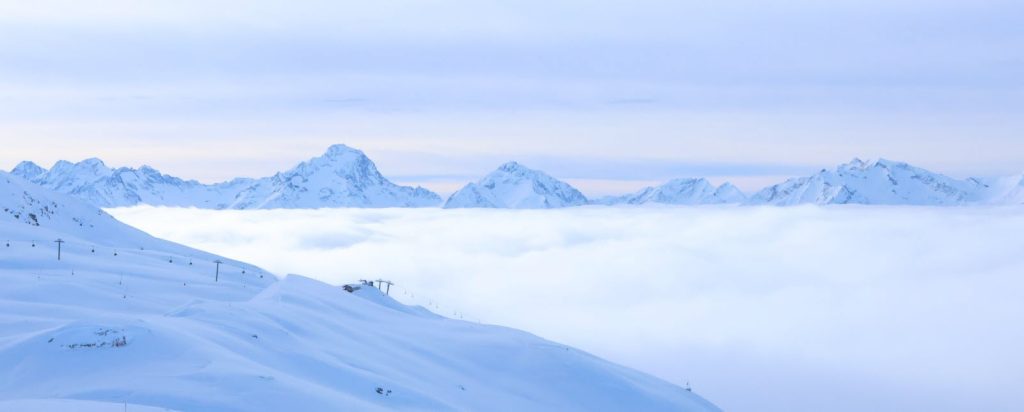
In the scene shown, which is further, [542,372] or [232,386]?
[542,372]

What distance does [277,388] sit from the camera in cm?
1817

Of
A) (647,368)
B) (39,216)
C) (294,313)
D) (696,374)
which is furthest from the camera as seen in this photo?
(696,374)

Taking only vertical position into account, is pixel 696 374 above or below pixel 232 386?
below

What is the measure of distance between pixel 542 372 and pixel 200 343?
16038 millimetres

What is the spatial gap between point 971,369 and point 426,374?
206657 mm

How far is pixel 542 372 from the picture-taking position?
34094mm

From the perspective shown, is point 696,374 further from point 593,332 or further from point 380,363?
point 380,363

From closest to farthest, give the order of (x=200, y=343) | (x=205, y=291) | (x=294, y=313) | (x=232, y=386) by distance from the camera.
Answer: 1. (x=232, y=386)
2. (x=200, y=343)
3. (x=294, y=313)
4. (x=205, y=291)

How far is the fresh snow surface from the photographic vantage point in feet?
58.7

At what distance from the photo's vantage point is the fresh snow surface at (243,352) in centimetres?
1789

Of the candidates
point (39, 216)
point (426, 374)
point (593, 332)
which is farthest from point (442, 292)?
point (426, 374)

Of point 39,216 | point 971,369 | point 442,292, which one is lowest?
point 971,369

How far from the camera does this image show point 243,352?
23156mm

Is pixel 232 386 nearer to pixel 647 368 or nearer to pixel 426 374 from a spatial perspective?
pixel 426 374
